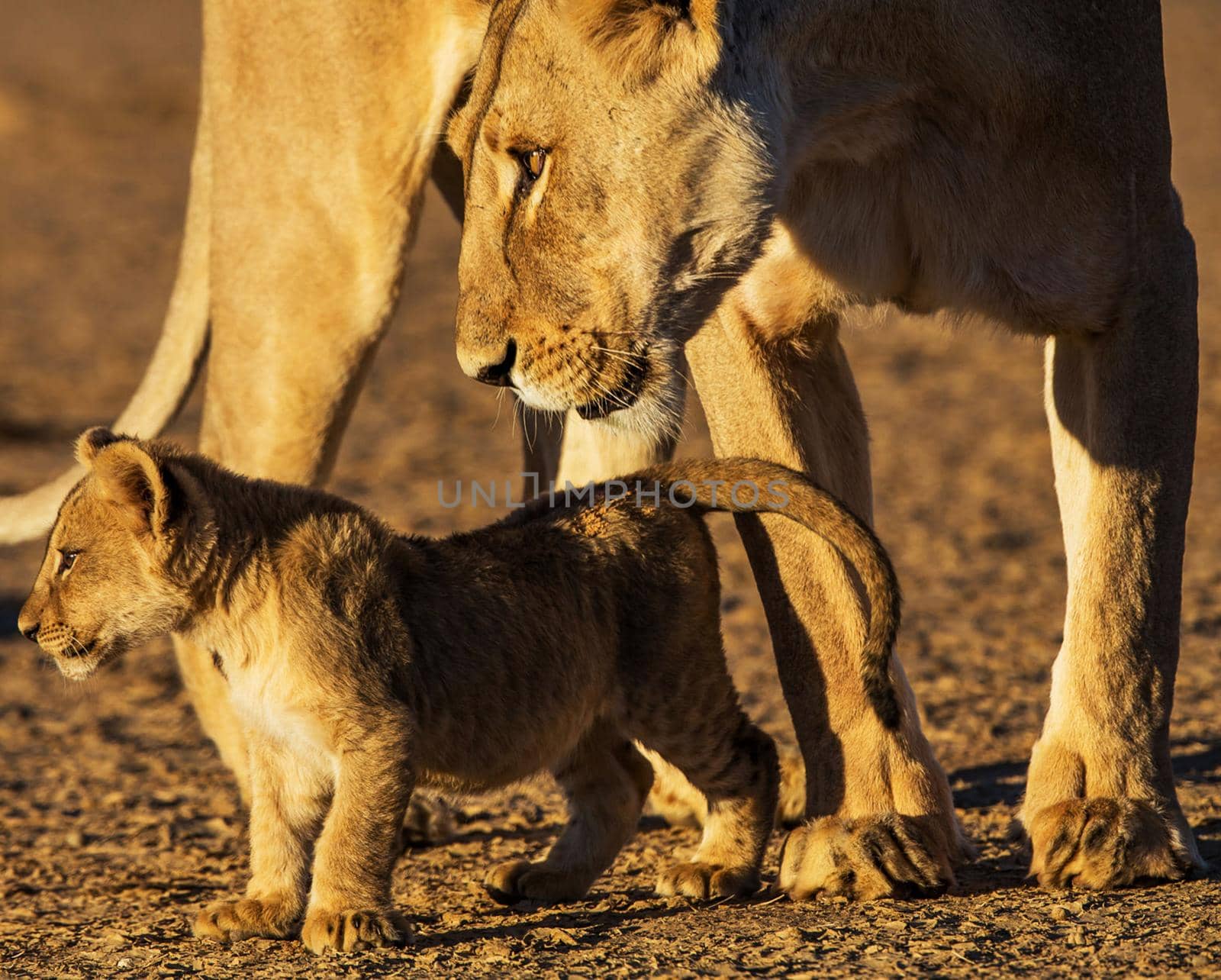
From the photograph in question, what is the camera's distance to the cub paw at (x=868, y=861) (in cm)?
356

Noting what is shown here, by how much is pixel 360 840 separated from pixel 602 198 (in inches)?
47.6

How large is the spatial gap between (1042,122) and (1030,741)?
203cm

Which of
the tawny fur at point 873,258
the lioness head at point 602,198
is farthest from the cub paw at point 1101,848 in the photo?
the lioness head at point 602,198

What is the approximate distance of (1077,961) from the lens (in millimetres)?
3047

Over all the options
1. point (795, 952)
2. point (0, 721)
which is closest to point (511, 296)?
point (795, 952)

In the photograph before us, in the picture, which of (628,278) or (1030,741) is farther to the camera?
(1030,741)

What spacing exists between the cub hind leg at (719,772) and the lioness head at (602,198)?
598mm

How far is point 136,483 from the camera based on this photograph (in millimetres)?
3455

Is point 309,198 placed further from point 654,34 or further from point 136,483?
point 654,34

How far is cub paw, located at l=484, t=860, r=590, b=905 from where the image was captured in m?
3.79

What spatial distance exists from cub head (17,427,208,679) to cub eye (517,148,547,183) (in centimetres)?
84

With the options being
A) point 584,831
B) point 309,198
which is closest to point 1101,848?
point 584,831

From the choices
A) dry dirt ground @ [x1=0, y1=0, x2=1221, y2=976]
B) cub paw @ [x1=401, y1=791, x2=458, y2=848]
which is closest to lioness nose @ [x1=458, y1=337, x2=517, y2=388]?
dry dirt ground @ [x1=0, y1=0, x2=1221, y2=976]

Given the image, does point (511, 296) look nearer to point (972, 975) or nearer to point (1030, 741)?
point (972, 975)
